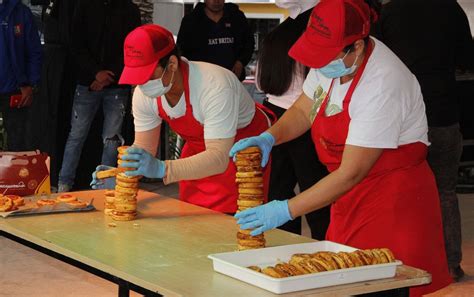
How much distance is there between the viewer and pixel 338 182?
3.17 m

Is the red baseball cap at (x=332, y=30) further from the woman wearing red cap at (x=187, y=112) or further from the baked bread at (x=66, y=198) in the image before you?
the baked bread at (x=66, y=198)

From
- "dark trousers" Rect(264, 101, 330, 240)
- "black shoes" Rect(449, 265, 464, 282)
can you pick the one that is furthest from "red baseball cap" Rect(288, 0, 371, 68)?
"black shoes" Rect(449, 265, 464, 282)

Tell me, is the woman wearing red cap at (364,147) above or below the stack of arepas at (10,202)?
above

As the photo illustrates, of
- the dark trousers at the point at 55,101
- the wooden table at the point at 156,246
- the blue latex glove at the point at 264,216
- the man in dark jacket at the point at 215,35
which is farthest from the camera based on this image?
the dark trousers at the point at 55,101

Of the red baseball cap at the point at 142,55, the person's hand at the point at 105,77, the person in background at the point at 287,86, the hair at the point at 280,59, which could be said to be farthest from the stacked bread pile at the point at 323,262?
the person's hand at the point at 105,77

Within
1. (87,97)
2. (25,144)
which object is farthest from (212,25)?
(25,144)

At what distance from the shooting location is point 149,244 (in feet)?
10.8

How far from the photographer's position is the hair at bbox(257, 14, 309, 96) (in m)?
4.98

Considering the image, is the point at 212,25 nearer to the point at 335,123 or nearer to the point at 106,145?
the point at 106,145

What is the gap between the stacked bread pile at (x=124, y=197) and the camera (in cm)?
365

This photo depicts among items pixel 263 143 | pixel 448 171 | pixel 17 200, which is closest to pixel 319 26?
pixel 263 143

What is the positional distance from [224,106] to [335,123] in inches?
24.8

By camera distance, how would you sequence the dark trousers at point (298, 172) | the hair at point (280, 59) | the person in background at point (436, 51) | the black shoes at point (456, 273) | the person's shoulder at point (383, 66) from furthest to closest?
the black shoes at point (456, 273)
the person in background at point (436, 51)
the hair at point (280, 59)
the dark trousers at point (298, 172)
the person's shoulder at point (383, 66)

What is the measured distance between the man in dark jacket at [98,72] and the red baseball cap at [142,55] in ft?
11.1
